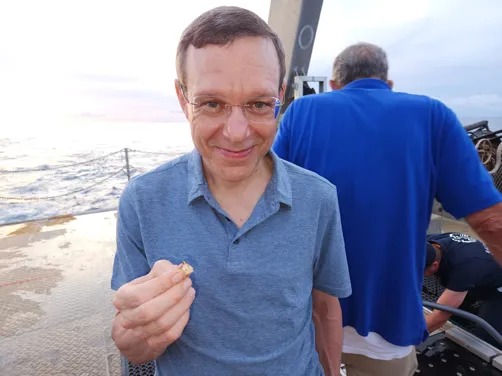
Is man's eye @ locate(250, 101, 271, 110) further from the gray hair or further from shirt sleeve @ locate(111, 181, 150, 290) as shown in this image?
the gray hair

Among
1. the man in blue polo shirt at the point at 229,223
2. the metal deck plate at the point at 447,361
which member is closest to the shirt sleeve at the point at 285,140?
the man in blue polo shirt at the point at 229,223

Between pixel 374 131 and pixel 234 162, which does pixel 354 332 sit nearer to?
pixel 374 131

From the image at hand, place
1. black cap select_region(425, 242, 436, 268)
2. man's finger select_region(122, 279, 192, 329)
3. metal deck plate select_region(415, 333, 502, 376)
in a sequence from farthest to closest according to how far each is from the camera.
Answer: black cap select_region(425, 242, 436, 268), metal deck plate select_region(415, 333, 502, 376), man's finger select_region(122, 279, 192, 329)

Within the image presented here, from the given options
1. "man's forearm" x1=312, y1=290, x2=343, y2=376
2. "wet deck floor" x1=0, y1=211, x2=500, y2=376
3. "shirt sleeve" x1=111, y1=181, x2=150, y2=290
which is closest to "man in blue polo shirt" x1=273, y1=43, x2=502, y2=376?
"man's forearm" x1=312, y1=290, x2=343, y2=376

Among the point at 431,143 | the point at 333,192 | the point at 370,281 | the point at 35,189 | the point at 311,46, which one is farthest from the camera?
the point at 35,189

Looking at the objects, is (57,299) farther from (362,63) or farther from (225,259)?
(362,63)

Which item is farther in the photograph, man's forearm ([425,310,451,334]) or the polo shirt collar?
man's forearm ([425,310,451,334])

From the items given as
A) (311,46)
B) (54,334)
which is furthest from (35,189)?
(311,46)
